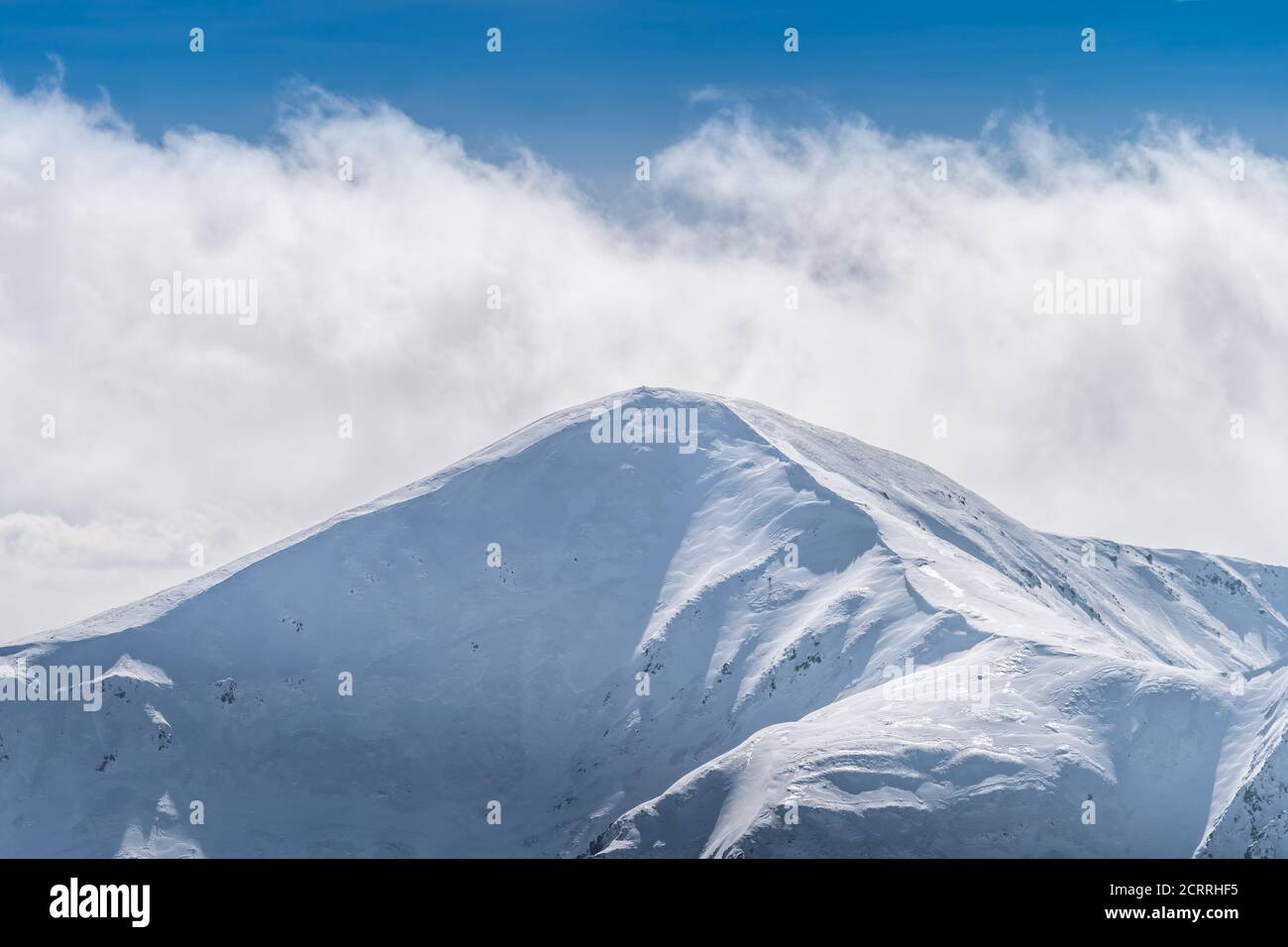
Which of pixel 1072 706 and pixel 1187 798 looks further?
pixel 1072 706
